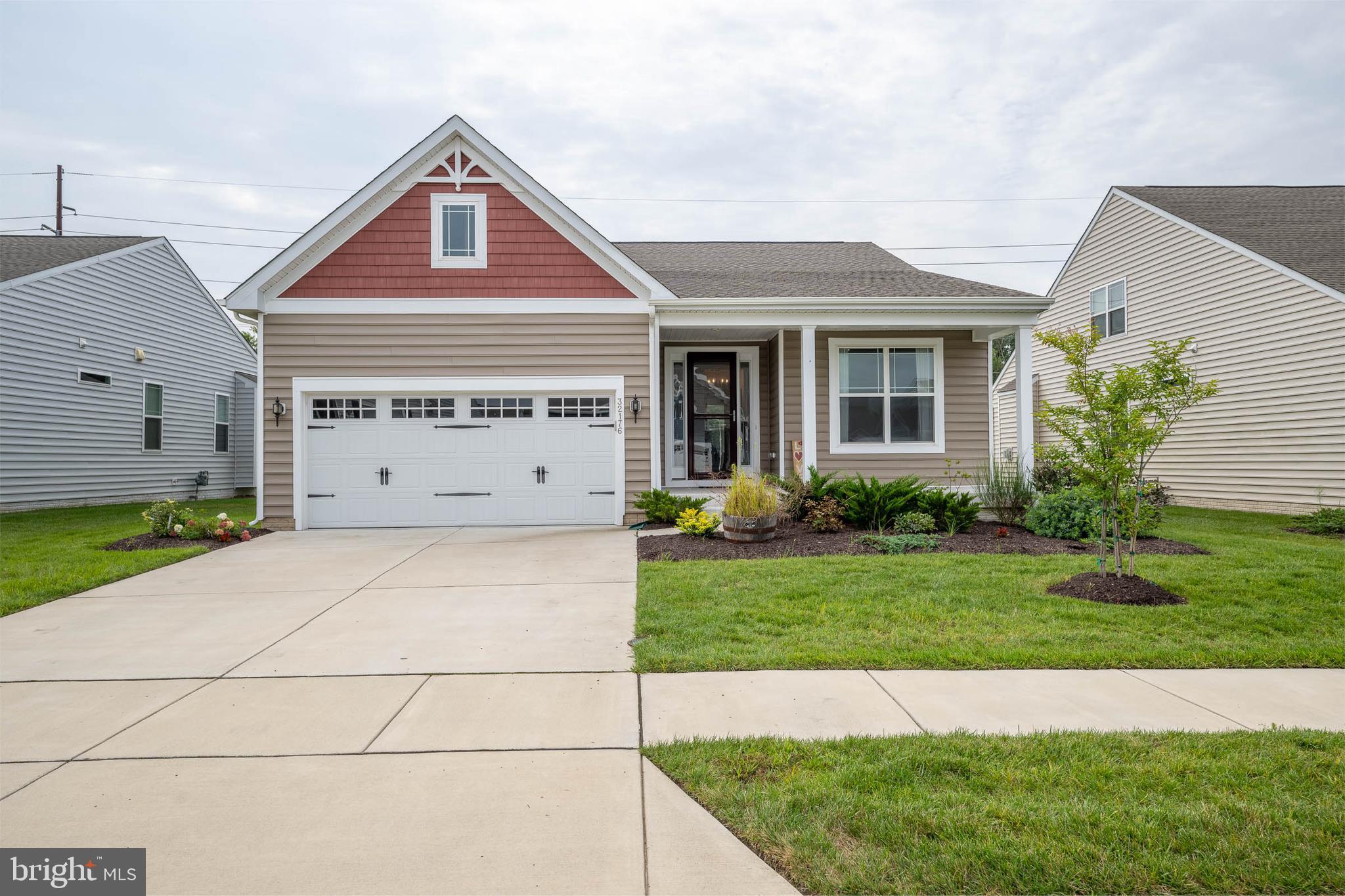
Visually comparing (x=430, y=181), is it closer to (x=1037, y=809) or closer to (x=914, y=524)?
(x=914, y=524)

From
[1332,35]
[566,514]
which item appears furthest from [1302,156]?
[566,514]

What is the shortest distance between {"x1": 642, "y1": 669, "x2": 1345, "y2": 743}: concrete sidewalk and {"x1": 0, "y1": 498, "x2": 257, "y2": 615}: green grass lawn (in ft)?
19.1

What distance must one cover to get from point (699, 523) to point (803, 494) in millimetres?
1822

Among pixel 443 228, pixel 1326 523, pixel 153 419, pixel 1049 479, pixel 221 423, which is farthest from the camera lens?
pixel 221 423

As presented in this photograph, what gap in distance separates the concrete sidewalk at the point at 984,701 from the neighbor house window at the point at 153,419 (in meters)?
16.9

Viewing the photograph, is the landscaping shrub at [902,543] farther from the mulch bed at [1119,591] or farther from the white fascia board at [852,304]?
the white fascia board at [852,304]

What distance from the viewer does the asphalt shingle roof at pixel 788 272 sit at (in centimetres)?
1095

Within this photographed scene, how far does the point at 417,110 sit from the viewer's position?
68.1 feet

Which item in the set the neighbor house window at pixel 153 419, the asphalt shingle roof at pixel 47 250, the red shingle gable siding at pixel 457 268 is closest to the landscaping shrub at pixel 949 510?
the red shingle gable siding at pixel 457 268

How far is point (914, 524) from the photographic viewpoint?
341 inches

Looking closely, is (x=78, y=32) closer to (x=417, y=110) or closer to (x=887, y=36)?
(x=417, y=110)

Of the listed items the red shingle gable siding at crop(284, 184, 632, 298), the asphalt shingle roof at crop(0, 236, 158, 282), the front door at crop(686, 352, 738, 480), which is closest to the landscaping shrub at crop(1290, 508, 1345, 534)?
the front door at crop(686, 352, 738, 480)

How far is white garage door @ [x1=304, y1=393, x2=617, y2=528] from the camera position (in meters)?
10.6

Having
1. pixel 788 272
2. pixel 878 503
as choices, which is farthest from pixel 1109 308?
pixel 878 503
